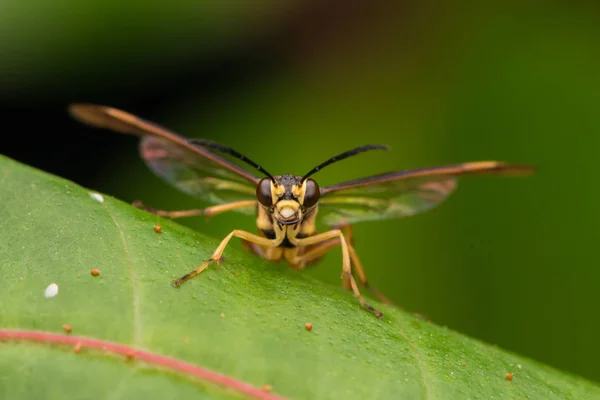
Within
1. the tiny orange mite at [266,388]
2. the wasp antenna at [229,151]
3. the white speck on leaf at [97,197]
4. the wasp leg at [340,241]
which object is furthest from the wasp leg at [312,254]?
the tiny orange mite at [266,388]

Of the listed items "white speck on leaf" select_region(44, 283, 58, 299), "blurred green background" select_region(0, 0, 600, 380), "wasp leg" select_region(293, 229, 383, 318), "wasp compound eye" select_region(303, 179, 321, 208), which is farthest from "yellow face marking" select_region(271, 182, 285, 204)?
"blurred green background" select_region(0, 0, 600, 380)

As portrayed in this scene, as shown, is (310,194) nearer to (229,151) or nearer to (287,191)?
(287,191)

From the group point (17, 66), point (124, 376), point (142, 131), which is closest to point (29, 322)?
point (124, 376)

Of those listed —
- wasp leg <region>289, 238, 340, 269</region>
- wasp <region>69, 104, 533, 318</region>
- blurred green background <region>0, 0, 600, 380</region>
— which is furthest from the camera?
blurred green background <region>0, 0, 600, 380</region>

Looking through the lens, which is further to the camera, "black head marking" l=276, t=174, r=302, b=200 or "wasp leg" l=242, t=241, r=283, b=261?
"wasp leg" l=242, t=241, r=283, b=261

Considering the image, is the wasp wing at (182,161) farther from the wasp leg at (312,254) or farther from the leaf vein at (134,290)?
the leaf vein at (134,290)

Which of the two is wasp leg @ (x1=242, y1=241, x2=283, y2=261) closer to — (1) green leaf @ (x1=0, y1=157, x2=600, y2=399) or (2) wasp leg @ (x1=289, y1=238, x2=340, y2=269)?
(2) wasp leg @ (x1=289, y1=238, x2=340, y2=269)
